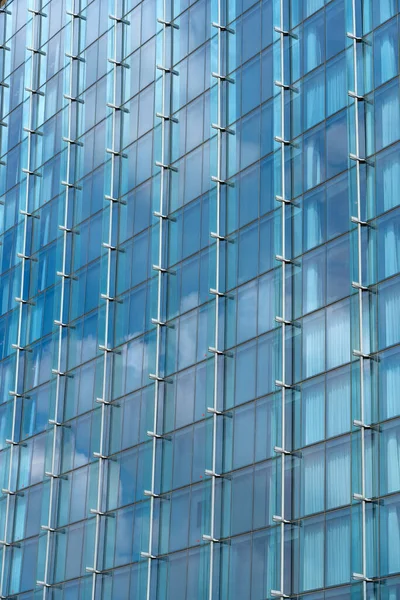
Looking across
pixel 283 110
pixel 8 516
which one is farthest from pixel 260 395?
pixel 8 516

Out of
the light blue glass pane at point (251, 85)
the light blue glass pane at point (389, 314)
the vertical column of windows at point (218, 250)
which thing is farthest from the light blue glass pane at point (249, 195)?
the light blue glass pane at point (389, 314)

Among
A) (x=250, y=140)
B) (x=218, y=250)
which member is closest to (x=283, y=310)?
(x=218, y=250)

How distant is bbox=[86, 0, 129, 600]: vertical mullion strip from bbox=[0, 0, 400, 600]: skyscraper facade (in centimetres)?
8

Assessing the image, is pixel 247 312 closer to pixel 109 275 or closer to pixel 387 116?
pixel 387 116

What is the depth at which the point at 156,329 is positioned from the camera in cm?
5125

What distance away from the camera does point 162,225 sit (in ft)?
173

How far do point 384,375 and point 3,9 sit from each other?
35913mm

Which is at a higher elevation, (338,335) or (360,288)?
(360,288)

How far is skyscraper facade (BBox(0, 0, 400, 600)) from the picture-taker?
42.0 meters

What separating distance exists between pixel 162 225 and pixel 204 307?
4780mm

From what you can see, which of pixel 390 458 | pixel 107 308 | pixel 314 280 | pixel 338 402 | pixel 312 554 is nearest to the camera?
pixel 390 458

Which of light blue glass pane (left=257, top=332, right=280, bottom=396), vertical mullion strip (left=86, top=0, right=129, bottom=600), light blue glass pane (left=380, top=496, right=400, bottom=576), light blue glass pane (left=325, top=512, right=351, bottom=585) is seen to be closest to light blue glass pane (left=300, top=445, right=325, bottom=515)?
light blue glass pane (left=325, top=512, right=351, bottom=585)

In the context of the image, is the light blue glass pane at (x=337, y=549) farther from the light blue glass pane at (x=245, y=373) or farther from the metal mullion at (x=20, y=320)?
the metal mullion at (x=20, y=320)

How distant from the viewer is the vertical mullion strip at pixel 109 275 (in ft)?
170
